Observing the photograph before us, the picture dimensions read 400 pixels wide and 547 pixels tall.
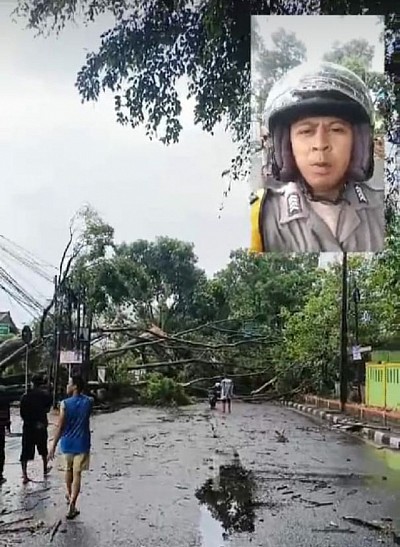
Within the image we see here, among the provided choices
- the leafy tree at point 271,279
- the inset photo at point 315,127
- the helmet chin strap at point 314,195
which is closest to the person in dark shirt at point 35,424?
the leafy tree at point 271,279

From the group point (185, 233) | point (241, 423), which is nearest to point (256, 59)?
point (185, 233)

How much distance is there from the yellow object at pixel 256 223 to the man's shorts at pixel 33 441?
4.53 ft

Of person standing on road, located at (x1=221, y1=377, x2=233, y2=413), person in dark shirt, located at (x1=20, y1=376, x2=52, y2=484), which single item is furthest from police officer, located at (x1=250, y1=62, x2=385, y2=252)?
person in dark shirt, located at (x1=20, y1=376, x2=52, y2=484)

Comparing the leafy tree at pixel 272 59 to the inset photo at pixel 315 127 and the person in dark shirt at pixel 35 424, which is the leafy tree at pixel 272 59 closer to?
the inset photo at pixel 315 127

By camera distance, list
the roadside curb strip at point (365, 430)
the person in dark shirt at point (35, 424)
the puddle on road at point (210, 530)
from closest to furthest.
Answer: the puddle on road at point (210, 530), the person in dark shirt at point (35, 424), the roadside curb strip at point (365, 430)

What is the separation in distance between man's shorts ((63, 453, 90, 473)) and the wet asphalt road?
0.27 ft

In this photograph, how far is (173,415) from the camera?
409 cm

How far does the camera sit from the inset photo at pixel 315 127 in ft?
Answer: 13.4

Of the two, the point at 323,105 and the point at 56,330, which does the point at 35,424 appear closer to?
the point at 56,330

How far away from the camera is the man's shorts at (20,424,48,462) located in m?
3.95

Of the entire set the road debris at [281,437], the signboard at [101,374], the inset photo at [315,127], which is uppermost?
the inset photo at [315,127]

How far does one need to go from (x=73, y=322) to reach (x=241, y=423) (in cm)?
100

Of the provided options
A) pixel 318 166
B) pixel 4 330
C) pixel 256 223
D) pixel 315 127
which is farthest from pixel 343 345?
pixel 4 330

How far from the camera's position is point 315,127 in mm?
Result: 4129
